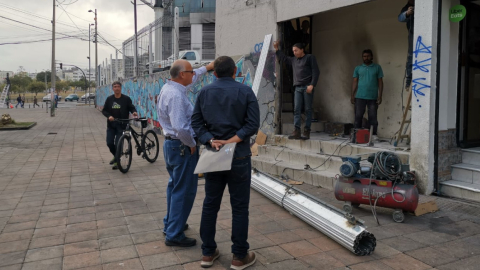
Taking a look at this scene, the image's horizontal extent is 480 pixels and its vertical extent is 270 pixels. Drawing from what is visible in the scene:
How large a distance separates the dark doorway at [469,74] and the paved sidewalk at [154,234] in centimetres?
140

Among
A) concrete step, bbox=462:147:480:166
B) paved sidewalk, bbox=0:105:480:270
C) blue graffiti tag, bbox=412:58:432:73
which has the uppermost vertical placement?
blue graffiti tag, bbox=412:58:432:73

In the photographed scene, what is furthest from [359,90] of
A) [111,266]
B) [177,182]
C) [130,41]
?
[130,41]

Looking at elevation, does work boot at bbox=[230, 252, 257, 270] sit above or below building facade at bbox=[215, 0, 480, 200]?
below

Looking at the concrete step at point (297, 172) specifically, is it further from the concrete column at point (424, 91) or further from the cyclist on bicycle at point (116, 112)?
the cyclist on bicycle at point (116, 112)

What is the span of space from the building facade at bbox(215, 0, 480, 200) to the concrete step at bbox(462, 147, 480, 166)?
1 centimetres

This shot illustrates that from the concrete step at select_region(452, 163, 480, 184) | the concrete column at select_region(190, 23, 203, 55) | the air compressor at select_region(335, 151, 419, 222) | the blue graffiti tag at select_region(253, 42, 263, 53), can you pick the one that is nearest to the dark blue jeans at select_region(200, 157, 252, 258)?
the air compressor at select_region(335, 151, 419, 222)

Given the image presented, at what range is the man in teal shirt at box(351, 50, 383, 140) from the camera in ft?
24.3

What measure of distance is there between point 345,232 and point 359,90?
4.17 m

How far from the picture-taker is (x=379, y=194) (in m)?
4.77

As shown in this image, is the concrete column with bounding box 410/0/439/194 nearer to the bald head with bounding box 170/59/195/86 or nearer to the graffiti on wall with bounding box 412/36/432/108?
the graffiti on wall with bounding box 412/36/432/108

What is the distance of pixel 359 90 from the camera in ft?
24.7

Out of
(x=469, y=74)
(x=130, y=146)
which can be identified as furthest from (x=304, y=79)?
(x=130, y=146)

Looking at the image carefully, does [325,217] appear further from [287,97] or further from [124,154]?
[287,97]

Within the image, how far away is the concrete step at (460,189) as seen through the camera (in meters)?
5.39
